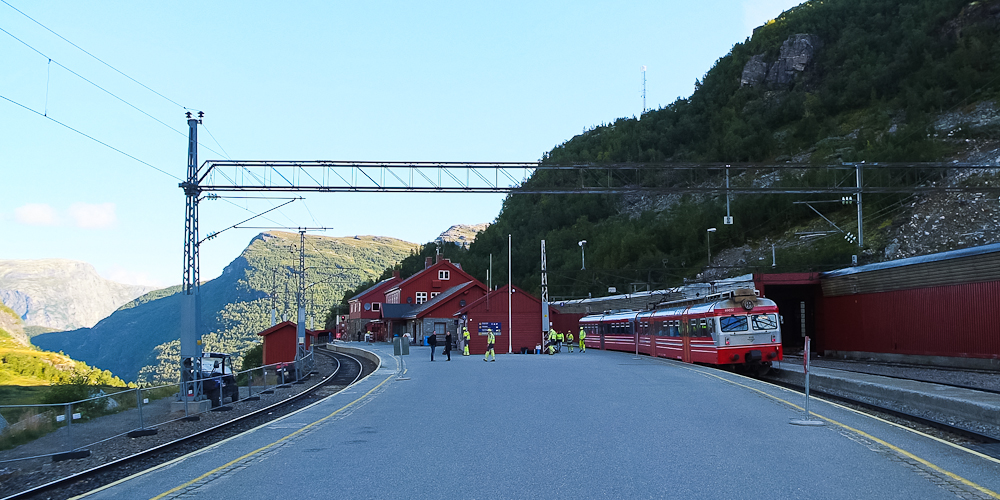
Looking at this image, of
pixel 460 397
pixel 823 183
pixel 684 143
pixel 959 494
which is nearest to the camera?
pixel 959 494

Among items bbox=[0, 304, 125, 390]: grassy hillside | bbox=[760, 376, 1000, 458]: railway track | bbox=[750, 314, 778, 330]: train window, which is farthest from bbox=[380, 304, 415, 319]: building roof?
bbox=[760, 376, 1000, 458]: railway track

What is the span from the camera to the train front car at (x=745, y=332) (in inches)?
1038

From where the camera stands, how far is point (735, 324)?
87.1 ft

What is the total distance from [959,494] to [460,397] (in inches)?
469

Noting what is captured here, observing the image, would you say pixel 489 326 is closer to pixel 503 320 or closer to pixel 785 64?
pixel 503 320

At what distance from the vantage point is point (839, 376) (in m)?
21.7

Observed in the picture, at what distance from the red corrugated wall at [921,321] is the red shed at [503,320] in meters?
21.8

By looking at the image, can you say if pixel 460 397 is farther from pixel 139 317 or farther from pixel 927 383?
pixel 139 317

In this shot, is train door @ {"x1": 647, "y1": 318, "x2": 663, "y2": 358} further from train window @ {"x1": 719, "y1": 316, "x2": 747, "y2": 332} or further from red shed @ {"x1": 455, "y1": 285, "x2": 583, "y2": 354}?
red shed @ {"x1": 455, "y1": 285, "x2": 583, "y2": 354}

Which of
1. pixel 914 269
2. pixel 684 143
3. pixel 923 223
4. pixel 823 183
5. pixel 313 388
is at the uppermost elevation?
pixel 684 143

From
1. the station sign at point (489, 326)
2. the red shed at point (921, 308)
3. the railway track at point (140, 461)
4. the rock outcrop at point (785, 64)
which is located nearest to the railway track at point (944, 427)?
the red shed at point (921, 308)

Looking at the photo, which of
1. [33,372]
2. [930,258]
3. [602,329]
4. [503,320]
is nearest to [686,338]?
[930,258]

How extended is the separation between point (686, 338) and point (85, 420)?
22924 mm

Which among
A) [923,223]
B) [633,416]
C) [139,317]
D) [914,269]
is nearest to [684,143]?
[923,223]
